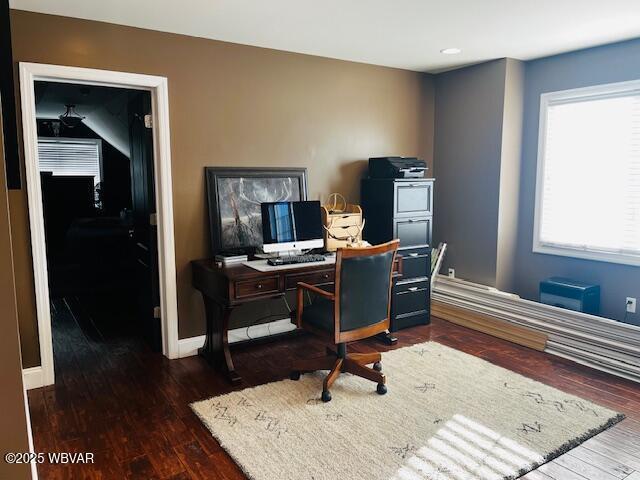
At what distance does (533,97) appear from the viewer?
433cm

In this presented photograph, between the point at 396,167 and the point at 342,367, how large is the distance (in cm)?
187

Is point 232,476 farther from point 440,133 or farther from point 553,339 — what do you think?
point 440,133

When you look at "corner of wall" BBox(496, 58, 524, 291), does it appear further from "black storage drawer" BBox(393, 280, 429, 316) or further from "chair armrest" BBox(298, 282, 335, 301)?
"chair armrest" BBox(298, 282, 335, 301)

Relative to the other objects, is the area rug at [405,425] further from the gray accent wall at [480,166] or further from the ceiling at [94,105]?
the ceiling at [94,105]

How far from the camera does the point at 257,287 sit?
10.5 ft

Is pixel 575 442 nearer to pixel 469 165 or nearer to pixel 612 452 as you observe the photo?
pixel 612 452

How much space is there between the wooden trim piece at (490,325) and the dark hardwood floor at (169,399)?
0.08m

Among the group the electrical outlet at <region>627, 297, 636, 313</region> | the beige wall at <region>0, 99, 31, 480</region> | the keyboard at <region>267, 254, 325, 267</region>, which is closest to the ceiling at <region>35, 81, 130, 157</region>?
the keyboard at <region>267, 254, 325, 267</region>

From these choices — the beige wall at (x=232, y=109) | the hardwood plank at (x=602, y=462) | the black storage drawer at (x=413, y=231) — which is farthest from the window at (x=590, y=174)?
the hardwood plank at (x=602, y=462)

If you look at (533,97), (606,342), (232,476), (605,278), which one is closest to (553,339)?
(606,342)

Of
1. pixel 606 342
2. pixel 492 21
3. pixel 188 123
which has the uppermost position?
pixel 492 21

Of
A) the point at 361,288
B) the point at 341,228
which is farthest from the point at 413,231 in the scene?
the point at 361,288

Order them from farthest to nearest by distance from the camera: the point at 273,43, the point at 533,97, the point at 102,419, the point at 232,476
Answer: the point at 533,97 → the point at 273,43 → the point at 102,419 → the point at 232,476

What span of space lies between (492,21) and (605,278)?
2242 mm
